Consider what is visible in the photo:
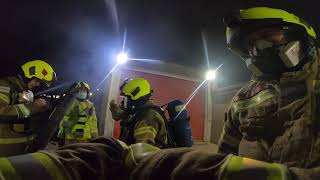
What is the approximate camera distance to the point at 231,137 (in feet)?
7.13

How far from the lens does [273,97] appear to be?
193 centimetres

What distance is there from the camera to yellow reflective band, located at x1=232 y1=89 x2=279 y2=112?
6.49 ft

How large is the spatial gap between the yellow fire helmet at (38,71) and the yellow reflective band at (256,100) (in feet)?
12.7

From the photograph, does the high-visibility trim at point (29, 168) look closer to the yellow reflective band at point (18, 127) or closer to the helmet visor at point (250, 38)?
the helmet visor at point (250, 38)

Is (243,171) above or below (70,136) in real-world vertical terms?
above

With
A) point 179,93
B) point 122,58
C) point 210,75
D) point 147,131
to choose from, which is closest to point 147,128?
point 147,131

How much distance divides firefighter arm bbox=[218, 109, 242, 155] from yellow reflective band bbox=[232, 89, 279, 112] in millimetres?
89

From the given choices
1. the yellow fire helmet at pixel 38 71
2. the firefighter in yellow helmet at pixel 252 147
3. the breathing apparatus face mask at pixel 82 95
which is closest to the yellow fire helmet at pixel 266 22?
the firefighter in yellow helmet at pixel 252 147

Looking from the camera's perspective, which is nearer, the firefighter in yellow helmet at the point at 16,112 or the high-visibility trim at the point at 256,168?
the high-visibility trim at the point at 256,168

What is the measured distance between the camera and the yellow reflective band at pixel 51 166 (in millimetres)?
820

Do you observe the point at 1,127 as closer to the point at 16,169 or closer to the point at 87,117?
the point at 87,117

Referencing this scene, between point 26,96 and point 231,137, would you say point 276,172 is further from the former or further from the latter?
point 26,96

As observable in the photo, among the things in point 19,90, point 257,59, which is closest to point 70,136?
point 19,90

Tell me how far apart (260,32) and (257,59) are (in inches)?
8.4
